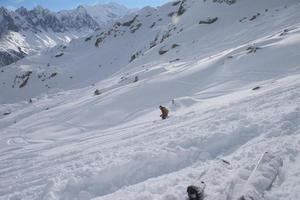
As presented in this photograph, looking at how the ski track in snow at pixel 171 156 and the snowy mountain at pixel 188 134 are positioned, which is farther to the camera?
the ski track in snow at pixel 171 156

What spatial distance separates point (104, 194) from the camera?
9.34m

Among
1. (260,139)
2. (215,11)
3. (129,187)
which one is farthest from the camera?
(215,11)

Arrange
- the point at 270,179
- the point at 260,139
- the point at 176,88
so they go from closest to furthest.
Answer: the point at 270,179, the point at 260,139, the point at 176,88

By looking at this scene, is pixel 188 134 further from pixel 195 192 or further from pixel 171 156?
pixel 195 192

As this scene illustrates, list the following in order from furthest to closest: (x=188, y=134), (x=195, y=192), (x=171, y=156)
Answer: (x=188, y=134)
(x=171, y=156)
(x=195, y=192)

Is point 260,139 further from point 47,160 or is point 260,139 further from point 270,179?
point 47,160

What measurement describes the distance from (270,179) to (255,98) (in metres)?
7.70

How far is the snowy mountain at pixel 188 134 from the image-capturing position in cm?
831

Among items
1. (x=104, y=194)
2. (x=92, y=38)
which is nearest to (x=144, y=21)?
(x=92, y=38)

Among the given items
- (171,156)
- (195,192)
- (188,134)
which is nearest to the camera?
(195,192)

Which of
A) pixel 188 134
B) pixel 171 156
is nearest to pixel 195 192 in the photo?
pixel 171 156

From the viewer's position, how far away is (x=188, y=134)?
38.2ft

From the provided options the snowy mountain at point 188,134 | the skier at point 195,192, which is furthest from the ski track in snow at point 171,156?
the skier at point 195,192

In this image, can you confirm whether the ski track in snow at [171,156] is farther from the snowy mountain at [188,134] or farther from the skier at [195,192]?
the skier at [195,192]
